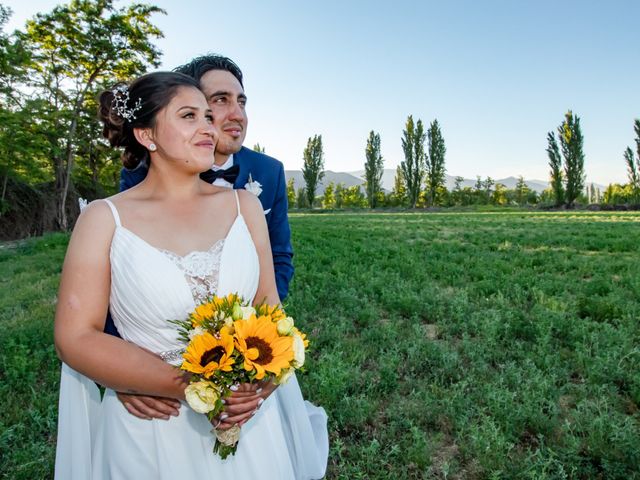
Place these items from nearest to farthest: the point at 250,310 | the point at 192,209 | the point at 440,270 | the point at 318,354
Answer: the point at 250,310, the point at 192,209, the point at 318,354, the point at 440,270

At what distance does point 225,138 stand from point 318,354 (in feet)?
9.91

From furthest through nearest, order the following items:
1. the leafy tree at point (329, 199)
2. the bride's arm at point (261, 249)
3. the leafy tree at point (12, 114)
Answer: the leafy tree at point (329, 199) → the leafy tree at point (12, 114) → the bride's arm at point (261, 249)

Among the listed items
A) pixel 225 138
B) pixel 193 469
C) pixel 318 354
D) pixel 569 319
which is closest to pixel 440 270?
pixel 569 319

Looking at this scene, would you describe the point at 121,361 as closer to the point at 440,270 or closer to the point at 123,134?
the point at 123,134

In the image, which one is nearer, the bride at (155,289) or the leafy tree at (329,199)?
the bride at (155,289)

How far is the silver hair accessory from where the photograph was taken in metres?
2.05

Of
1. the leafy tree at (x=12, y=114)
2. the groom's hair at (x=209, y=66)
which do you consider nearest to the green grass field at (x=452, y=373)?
the groom's hair at (x=209, y=66)

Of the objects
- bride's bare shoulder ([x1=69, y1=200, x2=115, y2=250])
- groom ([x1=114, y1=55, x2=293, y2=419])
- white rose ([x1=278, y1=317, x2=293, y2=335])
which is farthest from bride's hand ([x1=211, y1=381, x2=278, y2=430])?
groom ([x1=114, y1=55, x2=293, y2=419])

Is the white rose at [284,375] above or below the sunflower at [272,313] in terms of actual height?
below

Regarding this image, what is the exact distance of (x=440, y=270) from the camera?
896 centimetres

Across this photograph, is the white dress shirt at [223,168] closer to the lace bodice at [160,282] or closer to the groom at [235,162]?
the groom at [235,162]

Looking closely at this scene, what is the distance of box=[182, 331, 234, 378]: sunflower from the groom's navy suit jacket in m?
1.28

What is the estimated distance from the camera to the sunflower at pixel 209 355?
149 centimetres

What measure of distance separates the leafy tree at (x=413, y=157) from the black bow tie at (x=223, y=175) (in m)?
61.6
